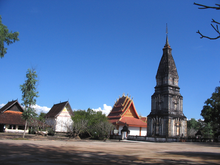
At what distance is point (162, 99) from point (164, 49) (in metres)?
10.0

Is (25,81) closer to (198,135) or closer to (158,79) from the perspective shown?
(158,79)

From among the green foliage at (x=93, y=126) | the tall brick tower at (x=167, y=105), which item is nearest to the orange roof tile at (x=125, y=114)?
the tall brick tower at (x=167, y=105)

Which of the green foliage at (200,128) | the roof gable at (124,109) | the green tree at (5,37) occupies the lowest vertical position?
the green foliage at (200,128)

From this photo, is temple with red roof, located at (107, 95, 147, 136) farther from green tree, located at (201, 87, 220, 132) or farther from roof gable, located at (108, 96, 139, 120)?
green tree, located at (201, 87, 220, 132)

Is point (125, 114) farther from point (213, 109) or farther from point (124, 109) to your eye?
point (213, 109)

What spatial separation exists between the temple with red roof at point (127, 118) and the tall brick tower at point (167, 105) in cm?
444

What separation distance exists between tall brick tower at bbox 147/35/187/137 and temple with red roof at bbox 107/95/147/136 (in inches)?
175

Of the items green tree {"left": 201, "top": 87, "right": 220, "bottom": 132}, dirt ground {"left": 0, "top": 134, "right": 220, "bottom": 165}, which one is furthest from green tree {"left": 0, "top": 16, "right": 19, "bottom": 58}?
green tree {"left": 201, "top": 87, "right": 220, "bottom": 132}

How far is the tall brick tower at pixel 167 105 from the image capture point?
1323 inches

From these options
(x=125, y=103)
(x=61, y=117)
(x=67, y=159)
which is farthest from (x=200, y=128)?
(x=67, y=159)

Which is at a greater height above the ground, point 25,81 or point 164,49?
point 164,49

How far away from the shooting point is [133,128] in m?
40.1

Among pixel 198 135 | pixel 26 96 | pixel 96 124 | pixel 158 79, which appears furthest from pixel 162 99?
pixel 26 96

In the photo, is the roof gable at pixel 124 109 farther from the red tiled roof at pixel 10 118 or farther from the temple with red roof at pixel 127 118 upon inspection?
the red tiled roof at pixel 10 118
